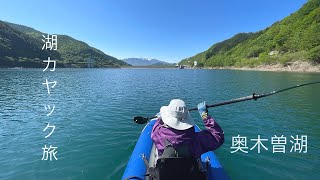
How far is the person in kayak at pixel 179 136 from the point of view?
16.5ft

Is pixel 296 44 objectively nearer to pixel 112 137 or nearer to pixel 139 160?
pixel 112 137

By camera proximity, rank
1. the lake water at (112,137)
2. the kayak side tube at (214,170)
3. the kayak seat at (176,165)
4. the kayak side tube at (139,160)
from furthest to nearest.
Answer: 1. the lake water at (112,137)
2. the kayak side tube at (214,170)
3. the kayak side tube at (139,160)
4. the kayak seat at (176,165)

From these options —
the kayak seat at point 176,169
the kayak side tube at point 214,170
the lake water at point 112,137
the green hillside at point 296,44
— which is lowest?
the lake water at point 112,137

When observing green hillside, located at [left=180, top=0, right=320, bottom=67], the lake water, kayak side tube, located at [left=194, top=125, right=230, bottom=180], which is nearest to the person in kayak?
kayak side tube, located at [left=194, top=125, right=230, bottom=180]

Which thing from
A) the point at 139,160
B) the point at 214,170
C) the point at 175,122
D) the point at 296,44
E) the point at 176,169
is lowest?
the point at 214,170

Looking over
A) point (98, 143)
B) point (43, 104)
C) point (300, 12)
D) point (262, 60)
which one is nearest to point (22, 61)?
point (262, 60)

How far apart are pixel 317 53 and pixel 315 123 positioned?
3078 inches

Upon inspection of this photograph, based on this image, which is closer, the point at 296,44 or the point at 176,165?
the point at 176,165

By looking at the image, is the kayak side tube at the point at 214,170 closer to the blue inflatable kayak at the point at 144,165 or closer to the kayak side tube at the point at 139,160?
the blue inflatable kayak at the point at 144,165

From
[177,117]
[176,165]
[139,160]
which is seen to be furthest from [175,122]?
[139,160]

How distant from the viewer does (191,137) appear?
5.23 meters

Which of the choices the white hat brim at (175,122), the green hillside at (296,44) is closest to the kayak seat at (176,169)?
the white hat brim at (175,122)

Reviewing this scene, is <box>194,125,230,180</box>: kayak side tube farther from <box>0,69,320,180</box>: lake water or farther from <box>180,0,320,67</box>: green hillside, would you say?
<box>180,0,320,67</box>: green hillside

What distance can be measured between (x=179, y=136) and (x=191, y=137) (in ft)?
1.08
